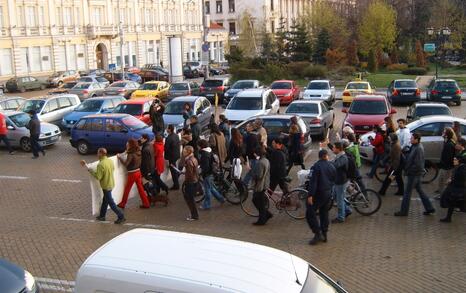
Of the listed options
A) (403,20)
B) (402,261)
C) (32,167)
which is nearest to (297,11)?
(403,20)

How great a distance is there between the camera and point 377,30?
179 feet

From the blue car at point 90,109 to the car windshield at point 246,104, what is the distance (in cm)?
534

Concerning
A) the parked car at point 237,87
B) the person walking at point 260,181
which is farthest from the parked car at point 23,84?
the person walking at point 260,181

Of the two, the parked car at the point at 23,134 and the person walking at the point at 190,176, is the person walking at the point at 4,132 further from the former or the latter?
the person walking at the point at 190,176

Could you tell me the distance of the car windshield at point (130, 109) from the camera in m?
24.0

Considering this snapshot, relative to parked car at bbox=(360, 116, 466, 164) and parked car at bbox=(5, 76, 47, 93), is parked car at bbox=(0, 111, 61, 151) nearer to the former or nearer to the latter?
parked car at bbox=(360, 116, 466, 164)

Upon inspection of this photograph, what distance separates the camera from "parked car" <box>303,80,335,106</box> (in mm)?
32250

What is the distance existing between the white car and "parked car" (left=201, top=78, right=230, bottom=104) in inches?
438

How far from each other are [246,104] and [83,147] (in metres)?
6.78

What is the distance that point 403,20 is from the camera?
71125 mm

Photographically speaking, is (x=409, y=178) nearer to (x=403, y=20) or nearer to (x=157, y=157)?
(x=157, y=157)

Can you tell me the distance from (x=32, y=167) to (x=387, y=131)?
426 inches

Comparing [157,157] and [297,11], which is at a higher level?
[297,11]

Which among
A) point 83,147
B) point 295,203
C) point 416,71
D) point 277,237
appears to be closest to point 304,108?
point 83,147
